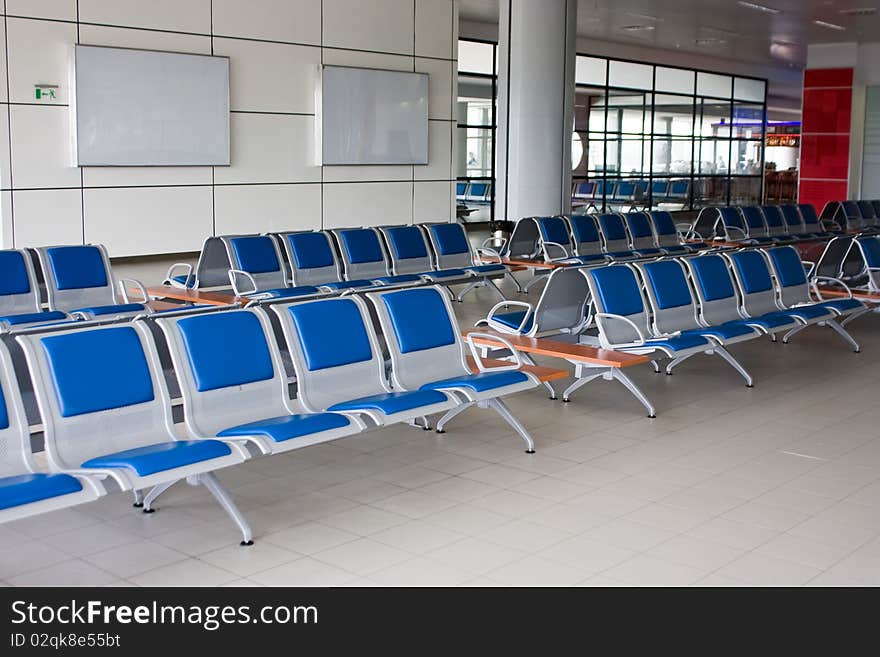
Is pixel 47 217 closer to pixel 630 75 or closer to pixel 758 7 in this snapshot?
pixel 758 7

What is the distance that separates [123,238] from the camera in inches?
460

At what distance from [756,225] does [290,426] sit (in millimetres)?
10779

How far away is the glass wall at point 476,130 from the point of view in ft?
58.2

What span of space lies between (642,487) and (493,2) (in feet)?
39.6

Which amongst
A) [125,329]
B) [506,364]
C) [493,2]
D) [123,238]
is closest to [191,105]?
[123,238]

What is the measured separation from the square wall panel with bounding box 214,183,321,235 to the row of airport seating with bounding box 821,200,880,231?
731 cm

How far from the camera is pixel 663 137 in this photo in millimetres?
22688

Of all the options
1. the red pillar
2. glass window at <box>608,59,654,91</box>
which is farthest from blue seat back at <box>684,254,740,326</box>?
the red pillar

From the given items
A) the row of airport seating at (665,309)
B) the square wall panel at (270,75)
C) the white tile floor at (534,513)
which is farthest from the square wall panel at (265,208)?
the white tile floor at (534,513)

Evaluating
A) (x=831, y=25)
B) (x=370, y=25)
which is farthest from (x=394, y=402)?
(x=831, y=25)

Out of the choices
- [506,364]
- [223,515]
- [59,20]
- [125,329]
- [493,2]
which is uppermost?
[493,2]

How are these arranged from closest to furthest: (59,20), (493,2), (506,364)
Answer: (506,364) < (59,20) < (493,2)

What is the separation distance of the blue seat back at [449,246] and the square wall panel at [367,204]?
380 centimetres
